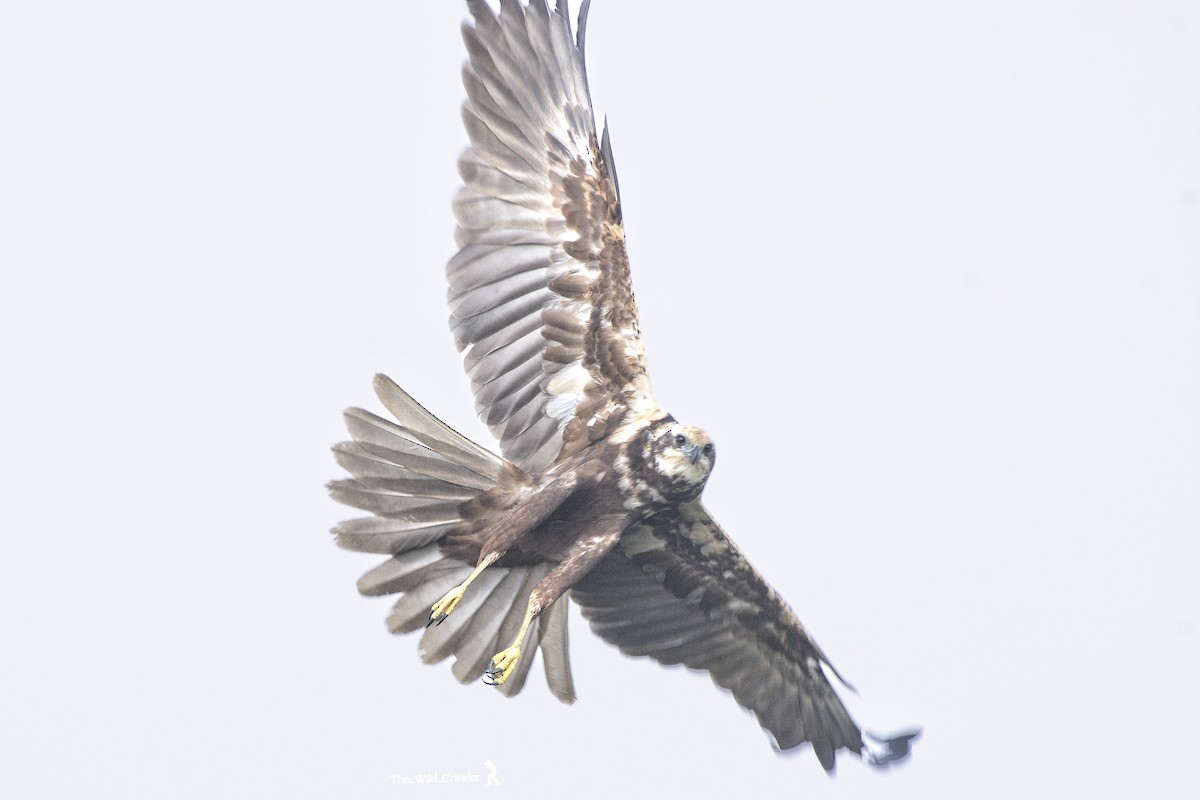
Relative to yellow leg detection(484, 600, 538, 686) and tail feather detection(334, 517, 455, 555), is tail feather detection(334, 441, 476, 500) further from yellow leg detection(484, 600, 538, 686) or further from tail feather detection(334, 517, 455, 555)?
yellow leg detection(484, 600, 538, 686)

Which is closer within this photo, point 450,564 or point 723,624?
point 450,564

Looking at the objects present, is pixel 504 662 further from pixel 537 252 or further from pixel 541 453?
pixel 537 252

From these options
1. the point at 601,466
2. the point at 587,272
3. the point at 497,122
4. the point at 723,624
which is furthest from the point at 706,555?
the point at 497,122

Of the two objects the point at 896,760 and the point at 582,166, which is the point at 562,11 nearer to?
the point at 582,166

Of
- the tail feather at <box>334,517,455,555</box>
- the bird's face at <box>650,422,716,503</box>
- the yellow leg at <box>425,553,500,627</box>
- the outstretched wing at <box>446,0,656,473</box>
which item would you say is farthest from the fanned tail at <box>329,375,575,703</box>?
the bird's face at <box>650,422,716,503</box>

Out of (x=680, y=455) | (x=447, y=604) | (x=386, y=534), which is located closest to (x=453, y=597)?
(x=447, y=604)
